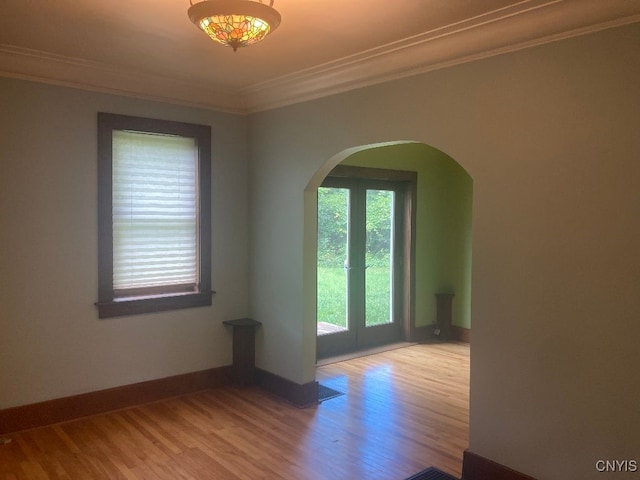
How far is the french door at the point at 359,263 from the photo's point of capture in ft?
19.2

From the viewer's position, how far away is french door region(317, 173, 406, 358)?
19.2ft

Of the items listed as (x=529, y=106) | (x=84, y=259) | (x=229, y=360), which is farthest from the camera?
(x=229, y=360)

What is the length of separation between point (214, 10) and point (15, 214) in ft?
8.11

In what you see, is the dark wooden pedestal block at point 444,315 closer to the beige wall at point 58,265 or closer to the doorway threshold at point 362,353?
the doorway threshold at point 362,353

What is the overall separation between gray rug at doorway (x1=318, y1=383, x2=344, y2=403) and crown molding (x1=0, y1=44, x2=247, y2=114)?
8.69ft

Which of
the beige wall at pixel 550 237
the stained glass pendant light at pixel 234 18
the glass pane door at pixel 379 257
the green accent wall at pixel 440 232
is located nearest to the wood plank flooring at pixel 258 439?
the beige wall at pixel 550 237

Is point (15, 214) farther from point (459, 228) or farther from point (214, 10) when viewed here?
point (459, 228)

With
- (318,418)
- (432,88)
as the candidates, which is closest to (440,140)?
(432,88)

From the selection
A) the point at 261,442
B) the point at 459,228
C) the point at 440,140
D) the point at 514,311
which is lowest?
the point at 261,442

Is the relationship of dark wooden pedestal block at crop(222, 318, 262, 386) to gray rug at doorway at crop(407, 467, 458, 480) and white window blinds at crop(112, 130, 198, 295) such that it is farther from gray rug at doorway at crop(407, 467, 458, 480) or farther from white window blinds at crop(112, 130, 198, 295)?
gray rug at doorway at crop(407, 467, 458, 480)

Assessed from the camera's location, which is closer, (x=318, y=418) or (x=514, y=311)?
(x=514, y=311)

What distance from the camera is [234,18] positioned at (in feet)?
7.06

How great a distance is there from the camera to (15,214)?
3.74 m

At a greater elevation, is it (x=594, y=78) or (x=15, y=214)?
(x=594, y=78)
